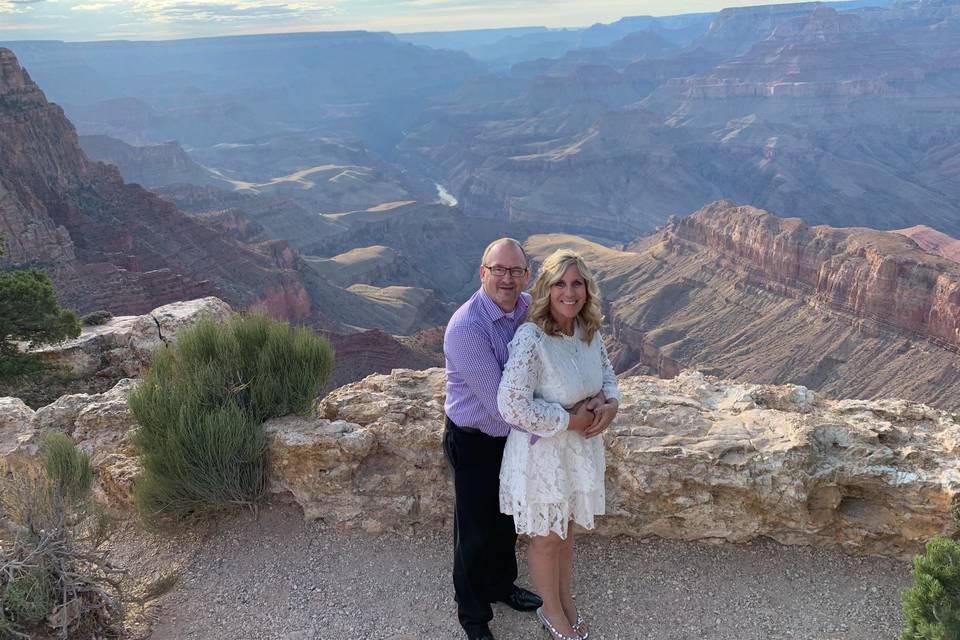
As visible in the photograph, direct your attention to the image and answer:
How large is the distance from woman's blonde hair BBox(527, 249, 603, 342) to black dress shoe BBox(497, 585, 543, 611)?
2217 millimetres

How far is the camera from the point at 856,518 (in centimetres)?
559

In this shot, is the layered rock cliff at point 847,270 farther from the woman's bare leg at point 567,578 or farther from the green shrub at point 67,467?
the green shrub at point 67,467

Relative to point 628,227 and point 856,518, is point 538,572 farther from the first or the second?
point 628,227

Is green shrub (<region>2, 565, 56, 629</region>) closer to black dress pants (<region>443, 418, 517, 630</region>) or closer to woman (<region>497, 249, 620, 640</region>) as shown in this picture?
black dress pants (<region>443, 418, 517, 630</region>)

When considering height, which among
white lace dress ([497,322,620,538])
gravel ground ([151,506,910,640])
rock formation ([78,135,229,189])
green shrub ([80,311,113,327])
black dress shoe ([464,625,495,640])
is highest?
white lace dress ([497,322,620,538])

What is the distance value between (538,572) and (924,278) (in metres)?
40.5

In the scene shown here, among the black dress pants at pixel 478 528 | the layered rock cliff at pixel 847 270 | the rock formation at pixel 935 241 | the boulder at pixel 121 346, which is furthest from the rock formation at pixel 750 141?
the black dress pants at pixel 478 528

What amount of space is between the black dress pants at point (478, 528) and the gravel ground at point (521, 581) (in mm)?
304

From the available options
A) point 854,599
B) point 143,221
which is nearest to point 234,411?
point 854,599

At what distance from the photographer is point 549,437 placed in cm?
412

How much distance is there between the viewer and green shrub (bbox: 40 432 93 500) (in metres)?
5.54

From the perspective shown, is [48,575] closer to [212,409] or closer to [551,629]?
[212,409]

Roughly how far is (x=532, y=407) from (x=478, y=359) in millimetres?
455

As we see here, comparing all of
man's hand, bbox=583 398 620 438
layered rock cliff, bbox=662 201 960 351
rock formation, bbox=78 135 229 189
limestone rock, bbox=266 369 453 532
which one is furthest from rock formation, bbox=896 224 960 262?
rock formation, bbox=78 135 229 189
